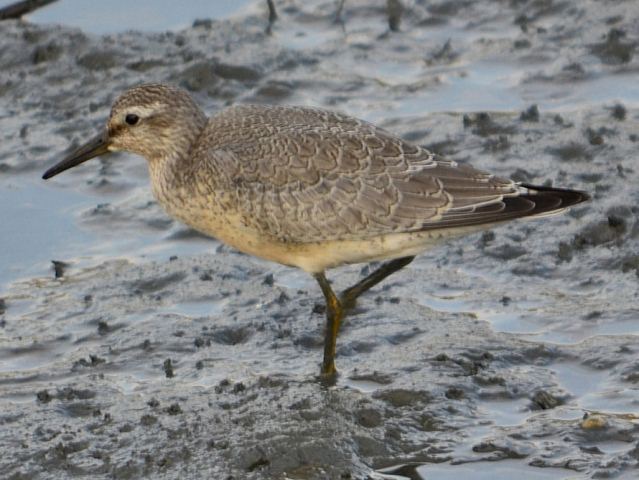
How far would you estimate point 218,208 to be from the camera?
7531 mm

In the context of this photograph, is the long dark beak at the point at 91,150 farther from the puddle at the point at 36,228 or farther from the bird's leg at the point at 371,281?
the bird's leg at the point at 371,281

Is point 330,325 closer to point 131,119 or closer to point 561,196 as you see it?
point 561,196

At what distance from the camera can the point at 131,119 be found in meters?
7.97

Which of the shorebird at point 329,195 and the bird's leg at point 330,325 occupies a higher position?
the shorebird at point 329,195

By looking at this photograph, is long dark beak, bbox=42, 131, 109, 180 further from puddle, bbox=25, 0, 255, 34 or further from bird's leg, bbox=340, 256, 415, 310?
puddle, bbox=25, 0, 255, 34

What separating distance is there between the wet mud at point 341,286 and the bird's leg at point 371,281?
0.28 m

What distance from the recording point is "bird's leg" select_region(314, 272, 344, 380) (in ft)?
25.2

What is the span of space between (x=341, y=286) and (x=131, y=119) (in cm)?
171

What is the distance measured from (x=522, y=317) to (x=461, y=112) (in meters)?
2.71

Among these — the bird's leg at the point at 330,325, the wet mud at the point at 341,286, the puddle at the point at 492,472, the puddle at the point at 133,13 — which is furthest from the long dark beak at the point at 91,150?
the puddle at the point at 133,13

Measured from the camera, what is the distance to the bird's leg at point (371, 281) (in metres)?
7.98

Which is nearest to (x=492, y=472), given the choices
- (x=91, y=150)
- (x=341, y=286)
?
(x=341, y=286)

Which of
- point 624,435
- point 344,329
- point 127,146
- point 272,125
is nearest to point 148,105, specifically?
point 127,146

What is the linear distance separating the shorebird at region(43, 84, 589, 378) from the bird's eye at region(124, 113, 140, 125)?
38cm
